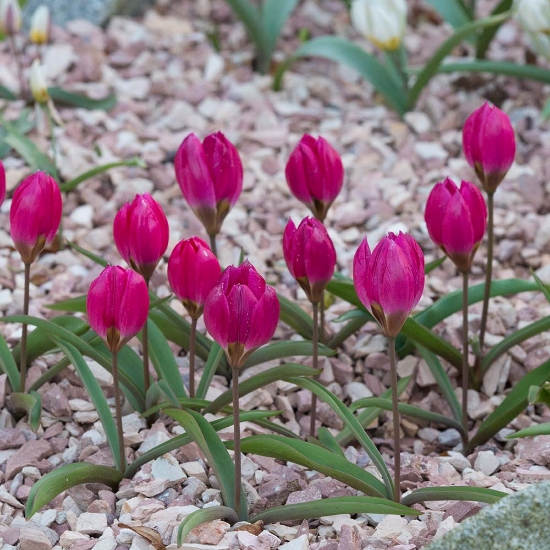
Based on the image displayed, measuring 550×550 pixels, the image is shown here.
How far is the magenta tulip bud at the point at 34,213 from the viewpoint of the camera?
5.72ft

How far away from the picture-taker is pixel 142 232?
1.70 metres

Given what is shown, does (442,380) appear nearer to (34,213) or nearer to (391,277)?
(391,277)

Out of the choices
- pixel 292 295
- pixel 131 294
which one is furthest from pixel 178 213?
pixel 131 294

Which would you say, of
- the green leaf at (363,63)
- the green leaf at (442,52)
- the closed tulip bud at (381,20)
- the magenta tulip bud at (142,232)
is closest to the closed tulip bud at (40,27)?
the green leaf at (363,63)

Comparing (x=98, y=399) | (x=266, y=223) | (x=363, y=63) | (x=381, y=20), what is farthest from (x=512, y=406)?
(x=363, y=63)

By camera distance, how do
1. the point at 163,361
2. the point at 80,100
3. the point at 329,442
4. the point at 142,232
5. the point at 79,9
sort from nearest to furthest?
the point at 142,232 < the point at 329,442 < the point at 163,361 < the point at 80,100 < the point at 79,9

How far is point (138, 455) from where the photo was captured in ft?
6.11

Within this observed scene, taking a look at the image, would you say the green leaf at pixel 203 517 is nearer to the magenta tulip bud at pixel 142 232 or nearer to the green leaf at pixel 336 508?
the green leaf at pixel 336 508

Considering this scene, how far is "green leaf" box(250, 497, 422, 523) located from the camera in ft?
5.07

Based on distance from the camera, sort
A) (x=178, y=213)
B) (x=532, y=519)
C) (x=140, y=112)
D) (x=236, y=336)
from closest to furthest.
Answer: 1. (x=532, y=519)
2. (x=236, y=336)
3. (x=178, y=213)
4. (x=140, y=112)

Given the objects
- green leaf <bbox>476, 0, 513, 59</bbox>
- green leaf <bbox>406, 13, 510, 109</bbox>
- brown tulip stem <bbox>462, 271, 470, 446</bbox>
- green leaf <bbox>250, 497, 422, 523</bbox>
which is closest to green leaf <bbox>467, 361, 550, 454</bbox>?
brown tulip stem <bbox>462, 271, 470, 446</bbox>

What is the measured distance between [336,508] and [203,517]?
0.21 metres

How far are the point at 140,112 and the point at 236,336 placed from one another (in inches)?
82.4

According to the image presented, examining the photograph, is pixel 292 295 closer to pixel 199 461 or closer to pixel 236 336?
pixel 199 461
